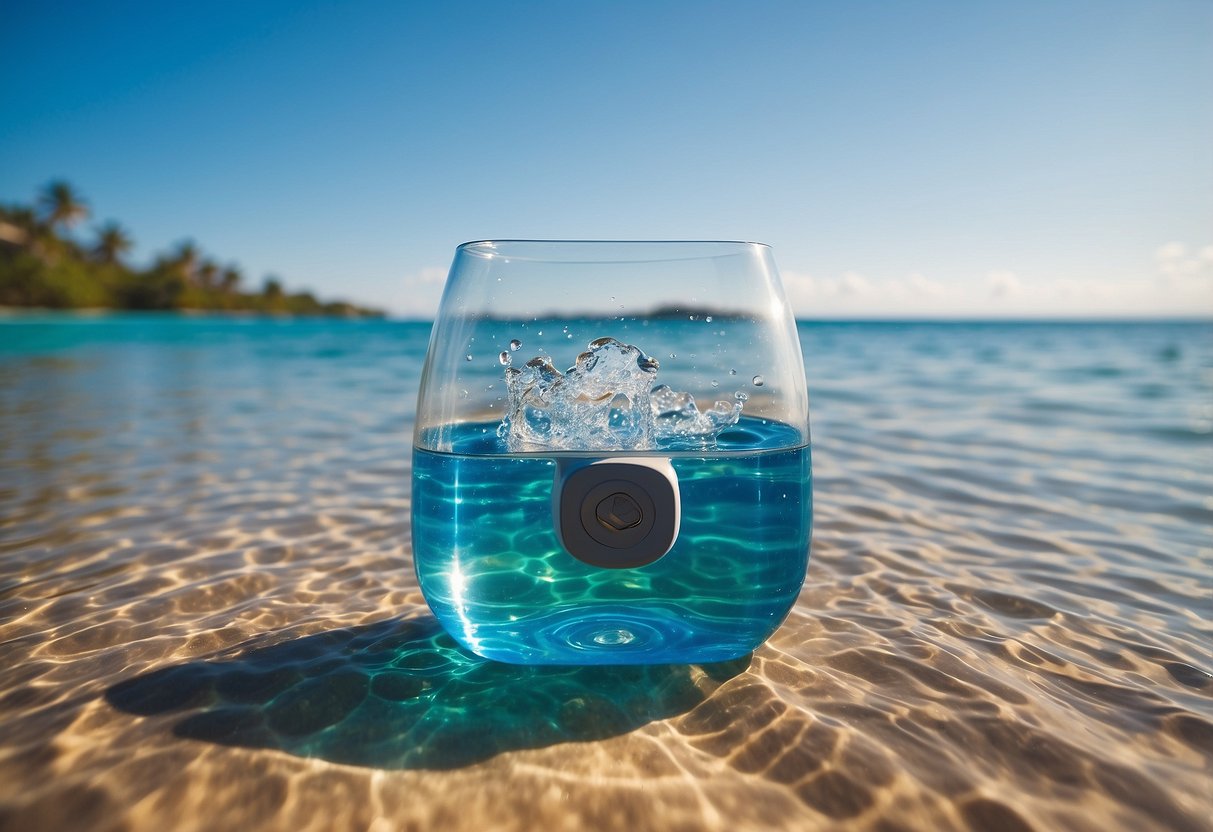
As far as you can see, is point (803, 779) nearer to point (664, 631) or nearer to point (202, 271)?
point (664, 631)

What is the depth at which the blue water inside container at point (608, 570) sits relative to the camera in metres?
1.33

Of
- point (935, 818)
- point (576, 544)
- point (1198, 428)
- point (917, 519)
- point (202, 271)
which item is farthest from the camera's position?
point (202, 271)

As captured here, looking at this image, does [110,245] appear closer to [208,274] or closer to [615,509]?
[208,274]

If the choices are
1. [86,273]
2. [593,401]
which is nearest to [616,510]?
[593,401]

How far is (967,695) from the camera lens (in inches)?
57.9

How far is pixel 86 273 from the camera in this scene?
50375mm

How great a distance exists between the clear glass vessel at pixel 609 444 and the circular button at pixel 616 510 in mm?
52

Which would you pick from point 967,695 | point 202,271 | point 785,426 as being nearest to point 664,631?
point 785,426

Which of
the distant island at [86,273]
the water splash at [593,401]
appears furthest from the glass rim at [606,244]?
the distant island at [86,273]

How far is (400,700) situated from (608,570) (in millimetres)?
527

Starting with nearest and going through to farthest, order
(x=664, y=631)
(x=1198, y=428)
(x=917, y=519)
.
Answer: (x=664, y=631) → (x=917, y=519) → (x=1198, y=428)

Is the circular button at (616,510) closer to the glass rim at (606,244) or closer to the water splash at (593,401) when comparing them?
the water splash at (593,401)

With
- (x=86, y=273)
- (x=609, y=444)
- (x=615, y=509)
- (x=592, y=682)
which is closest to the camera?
(x=615, y=509)

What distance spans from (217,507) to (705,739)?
8.11 feet
